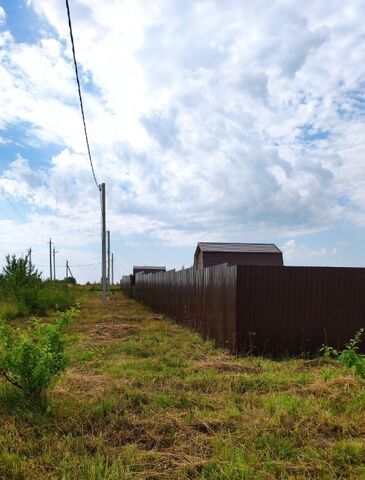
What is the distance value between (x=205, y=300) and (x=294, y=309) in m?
2.68

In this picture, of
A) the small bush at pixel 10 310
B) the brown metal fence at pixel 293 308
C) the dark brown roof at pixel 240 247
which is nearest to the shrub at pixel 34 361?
the brown metal fence at pixel 293 308

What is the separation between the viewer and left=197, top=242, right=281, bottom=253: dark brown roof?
28.1 m

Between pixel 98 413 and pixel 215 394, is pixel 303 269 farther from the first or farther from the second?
pixel 98 413

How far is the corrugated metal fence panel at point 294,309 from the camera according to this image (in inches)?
294

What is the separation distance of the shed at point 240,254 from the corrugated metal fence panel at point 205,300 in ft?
36.0

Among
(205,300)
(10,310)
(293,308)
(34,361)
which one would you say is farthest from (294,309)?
(10,310)

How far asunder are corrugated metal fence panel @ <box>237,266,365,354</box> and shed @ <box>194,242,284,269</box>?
62.4ft

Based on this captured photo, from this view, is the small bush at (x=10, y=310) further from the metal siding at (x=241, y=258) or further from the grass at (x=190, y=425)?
the metal siding at (x=241, y=258)

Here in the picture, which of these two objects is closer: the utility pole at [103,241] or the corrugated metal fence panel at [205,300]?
the corrugated metal fence panel at [205,300]

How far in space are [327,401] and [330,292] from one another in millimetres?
3131

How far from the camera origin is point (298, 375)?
19.6 ft

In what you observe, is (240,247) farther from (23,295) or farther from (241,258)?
(23,295)

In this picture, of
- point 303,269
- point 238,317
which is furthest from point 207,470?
point 303,269

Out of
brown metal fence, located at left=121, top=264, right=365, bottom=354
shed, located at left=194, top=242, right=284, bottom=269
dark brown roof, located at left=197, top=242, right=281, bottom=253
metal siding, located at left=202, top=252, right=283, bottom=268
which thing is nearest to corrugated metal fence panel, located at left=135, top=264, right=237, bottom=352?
brown metal fence, located at left=121, top=264, right=365, bottom=354
